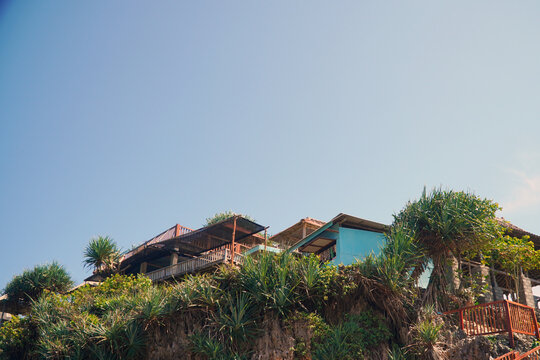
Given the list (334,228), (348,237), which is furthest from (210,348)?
(348,237)

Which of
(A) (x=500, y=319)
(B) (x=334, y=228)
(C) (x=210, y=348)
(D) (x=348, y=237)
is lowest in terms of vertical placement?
(C) (x=210, y=348)

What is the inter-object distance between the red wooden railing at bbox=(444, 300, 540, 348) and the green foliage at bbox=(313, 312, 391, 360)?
8.80 feet

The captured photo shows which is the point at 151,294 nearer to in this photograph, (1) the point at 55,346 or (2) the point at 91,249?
(1) the point at 55,346

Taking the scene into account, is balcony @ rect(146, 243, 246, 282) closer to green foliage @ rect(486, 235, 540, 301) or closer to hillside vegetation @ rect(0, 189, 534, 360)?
hillside vegetation @ rect(0, 189, 534, 360)

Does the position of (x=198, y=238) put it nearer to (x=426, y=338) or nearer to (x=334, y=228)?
(x=334, y=228)

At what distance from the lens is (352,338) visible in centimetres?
1532

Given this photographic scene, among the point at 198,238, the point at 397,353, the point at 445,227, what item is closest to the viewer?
the point at 397,353

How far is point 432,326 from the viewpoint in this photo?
14773 mm

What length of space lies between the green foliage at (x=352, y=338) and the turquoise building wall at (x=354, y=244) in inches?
294

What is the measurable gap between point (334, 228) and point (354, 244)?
1.30 meters

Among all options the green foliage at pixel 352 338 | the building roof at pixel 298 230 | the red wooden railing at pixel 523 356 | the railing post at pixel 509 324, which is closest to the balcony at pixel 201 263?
the building roof at pixel 298 230

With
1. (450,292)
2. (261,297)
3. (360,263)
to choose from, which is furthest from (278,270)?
(450,292)

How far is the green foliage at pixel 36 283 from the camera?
29.2 meters

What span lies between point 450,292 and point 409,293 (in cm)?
197
